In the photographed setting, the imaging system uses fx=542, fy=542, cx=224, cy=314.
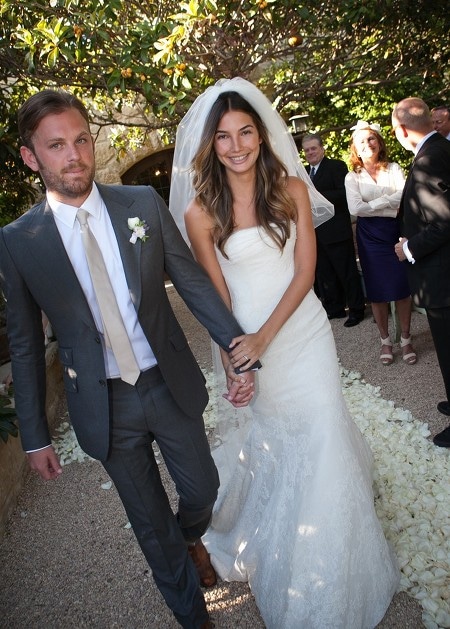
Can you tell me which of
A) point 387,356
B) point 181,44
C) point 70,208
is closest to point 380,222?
point 387,356

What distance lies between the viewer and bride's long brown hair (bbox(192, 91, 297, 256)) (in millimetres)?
2754

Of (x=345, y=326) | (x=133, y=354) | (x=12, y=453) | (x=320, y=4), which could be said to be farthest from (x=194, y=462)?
(x=320, y=4)

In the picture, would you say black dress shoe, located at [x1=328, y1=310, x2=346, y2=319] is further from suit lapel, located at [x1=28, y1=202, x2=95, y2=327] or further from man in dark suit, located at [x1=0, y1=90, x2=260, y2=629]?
suit lapel, located at [x1=28, y1=202, x2=95, y2=327]

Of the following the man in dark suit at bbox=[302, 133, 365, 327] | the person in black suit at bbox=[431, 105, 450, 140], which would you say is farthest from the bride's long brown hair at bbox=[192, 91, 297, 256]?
the person in black suit at bbox=[431, 105, 450, 140]

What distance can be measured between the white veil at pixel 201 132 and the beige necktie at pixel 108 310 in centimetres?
93

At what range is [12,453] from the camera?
425cm

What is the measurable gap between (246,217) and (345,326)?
165 inches

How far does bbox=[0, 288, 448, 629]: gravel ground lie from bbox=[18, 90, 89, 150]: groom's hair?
2.36 m

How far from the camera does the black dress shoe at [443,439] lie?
12.1 feet

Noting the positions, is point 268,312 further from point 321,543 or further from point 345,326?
point 345,326

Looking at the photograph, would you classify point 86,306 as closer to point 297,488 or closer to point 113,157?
point 297,488

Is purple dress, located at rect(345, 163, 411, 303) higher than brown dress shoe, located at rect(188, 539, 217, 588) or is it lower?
higher

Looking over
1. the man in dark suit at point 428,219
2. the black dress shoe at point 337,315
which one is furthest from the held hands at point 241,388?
the black dress shoe at point 337,315

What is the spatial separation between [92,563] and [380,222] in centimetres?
391
